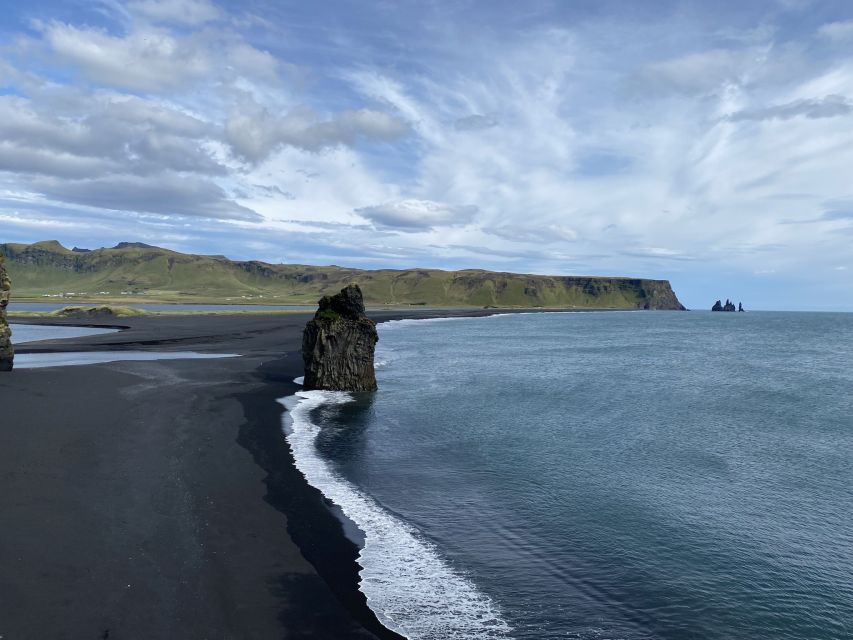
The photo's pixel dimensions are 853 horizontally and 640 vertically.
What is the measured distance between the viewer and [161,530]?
1608 centimetres

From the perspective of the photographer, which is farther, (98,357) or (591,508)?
(98,357)

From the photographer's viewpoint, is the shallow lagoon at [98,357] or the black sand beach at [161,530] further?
the shallow lagoon at [98,357]

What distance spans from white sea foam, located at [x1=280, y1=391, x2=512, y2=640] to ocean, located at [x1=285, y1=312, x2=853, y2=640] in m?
0.05

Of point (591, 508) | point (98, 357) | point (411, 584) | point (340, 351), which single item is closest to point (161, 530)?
point (411, 584)

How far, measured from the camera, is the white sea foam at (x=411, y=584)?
1251 centimetres

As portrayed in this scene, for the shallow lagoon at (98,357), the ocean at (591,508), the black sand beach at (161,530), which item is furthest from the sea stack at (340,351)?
the shallow lagoon at (98,357)

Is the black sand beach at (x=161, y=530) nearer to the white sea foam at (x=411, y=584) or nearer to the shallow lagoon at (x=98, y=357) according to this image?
the white sea foam at (x=411, y=584)

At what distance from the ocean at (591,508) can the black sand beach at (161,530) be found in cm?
147

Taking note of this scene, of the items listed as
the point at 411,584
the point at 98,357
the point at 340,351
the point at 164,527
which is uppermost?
the point at 340,351

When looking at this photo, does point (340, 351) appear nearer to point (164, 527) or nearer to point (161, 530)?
point (164, 527)

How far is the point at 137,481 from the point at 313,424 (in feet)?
43.8

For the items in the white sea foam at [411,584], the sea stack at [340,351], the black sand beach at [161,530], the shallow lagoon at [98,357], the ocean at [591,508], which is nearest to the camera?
the black sand beach at [161,530]

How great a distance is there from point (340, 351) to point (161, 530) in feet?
95.4

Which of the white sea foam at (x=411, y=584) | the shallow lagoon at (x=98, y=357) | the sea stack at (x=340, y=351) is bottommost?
the shallow lagoon at (x=98, y=357)
